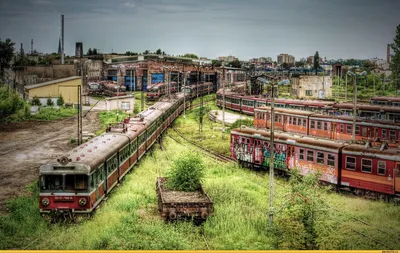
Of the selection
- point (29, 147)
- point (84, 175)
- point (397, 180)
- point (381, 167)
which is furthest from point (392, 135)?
point (29, 147)

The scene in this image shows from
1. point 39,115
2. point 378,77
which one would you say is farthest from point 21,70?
point 378,77

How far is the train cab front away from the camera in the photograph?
46.6 ft

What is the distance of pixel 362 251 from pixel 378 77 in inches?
1899

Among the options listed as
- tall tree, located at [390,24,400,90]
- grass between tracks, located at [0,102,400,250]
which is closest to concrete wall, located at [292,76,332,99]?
tall tree, located at [390,24,400,90]

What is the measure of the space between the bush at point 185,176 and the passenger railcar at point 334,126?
10863 mm

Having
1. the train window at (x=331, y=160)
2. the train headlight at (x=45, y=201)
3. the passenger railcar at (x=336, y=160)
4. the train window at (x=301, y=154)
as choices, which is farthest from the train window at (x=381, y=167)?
the train headlight at (x=45, y=201)

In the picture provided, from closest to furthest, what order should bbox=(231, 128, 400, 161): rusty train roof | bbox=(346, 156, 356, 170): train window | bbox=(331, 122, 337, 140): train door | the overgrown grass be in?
bbox=(231, 128, 400, 161): rusty train roof → bbox=(346, 156, 356, 170): train window → bbox=(331, 122, 337, 140): train door → the overgrown grass

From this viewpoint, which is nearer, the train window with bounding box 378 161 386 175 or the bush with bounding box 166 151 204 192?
the bush with bounding box 166 151 204 192

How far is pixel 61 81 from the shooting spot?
5203cm

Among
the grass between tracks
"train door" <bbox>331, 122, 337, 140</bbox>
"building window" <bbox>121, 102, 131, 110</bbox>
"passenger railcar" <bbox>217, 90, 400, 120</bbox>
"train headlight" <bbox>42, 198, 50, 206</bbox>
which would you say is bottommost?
the grass between tracks

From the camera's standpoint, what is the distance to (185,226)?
14.0 metres

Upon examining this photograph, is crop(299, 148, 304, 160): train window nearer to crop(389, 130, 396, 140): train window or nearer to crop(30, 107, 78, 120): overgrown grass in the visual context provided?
crop(389, 130, 396, 140): train window

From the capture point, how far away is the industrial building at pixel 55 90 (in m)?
50.9

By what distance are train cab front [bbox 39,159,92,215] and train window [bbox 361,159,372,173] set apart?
11184mm
